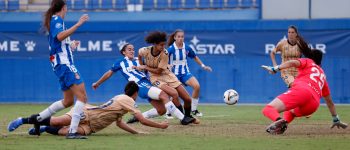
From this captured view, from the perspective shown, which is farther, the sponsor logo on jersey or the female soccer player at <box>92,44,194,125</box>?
the sponsor logo on jersey

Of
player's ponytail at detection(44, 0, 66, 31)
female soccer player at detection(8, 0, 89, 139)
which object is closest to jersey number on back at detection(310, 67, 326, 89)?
female soccer player at detection(8, 0, 89, 139)

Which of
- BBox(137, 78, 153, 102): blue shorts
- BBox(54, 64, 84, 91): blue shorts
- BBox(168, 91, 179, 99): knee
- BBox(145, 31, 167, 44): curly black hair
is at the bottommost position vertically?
BBox(168, 91, 179, 99): knee

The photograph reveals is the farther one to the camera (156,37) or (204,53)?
(204,53)

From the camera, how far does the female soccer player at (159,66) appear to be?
1461 centimetres

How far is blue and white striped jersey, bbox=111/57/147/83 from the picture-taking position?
1494cm

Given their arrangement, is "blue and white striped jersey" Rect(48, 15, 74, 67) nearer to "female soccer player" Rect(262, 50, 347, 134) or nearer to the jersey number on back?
"female soccer player" Rect(262, 50, 347, 134)

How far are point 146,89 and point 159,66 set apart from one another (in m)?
0.66

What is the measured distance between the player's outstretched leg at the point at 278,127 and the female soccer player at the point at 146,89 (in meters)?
2.65

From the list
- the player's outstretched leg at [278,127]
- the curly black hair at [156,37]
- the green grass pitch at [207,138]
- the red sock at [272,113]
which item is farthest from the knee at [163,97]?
the player's outstretched leg at [278,127]

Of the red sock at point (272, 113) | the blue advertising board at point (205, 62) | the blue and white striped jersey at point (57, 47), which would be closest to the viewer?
the blue and white striped jersey at point (57, 47)

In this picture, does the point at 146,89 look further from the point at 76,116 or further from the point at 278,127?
the point at 278,127

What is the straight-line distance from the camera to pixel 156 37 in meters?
14.5

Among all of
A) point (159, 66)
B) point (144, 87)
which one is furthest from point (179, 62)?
point (144, 87)

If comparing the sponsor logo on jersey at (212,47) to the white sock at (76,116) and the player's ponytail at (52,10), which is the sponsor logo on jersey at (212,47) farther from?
the white sock at (76,116)
